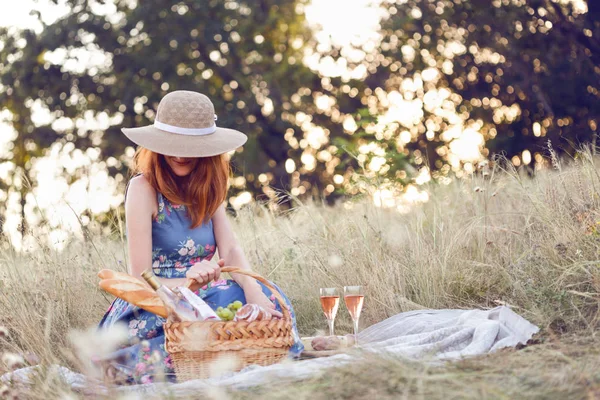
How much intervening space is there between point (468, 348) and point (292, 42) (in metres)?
11.9

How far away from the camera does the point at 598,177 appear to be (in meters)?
4.52

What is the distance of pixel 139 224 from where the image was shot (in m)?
3.55

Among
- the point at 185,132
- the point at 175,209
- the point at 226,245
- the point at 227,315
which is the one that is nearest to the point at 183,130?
the point at 185,132

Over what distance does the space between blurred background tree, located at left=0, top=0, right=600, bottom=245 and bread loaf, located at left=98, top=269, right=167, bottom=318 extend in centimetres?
887

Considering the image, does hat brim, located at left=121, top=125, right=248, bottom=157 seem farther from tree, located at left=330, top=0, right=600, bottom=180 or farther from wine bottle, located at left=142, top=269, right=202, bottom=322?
tree, located at left=330, top=0, right=600, bottom=180

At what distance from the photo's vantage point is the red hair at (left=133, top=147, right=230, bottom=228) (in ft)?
12.0

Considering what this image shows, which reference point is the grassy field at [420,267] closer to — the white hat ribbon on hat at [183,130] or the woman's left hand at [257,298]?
the woman's left hand at [257,298]

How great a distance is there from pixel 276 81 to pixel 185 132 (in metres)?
10.6

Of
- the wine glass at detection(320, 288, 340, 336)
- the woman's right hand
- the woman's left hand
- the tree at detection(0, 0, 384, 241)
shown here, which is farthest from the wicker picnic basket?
the tree at detection(0, 0, 384, 241)

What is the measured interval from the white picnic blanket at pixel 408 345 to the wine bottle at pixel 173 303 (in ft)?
0.87

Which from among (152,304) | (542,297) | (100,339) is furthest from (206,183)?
(542,297)

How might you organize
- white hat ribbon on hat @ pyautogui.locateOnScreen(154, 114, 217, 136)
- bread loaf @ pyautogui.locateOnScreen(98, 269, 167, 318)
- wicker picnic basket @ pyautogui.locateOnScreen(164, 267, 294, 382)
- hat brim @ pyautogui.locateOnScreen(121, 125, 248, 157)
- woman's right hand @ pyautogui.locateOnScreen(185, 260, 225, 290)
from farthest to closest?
white hat ribbon on hat @ pyautogui.locateOnScreen(154, 114, 217, 136), hat brim @ pyautogui.locateOnScreen(121, 125, 248, 157), woman's right hand @ pyautogui.locateOnScreen(185, 260, 225, 290), bread loaf @ pyautogui.locateOnScreen(98, 269, 167, 318), wicker picnic basket @ pyautogui.locateOnScreen(164, 267, 294, 382)

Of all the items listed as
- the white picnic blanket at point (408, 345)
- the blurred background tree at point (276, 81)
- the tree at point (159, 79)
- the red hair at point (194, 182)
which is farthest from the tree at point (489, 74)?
the red hair at point (194, 182)

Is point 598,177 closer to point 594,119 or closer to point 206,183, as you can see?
Answer: point 206,183
